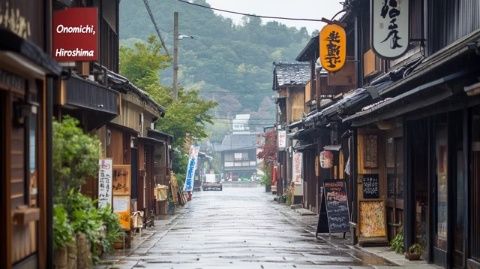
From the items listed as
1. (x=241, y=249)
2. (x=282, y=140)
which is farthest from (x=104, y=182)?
(x=282, y=140)

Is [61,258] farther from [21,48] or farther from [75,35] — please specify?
[21,48]

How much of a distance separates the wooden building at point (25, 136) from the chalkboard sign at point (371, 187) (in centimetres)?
1220

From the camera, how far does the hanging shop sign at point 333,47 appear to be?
109 feet

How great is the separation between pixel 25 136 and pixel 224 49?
126 meters

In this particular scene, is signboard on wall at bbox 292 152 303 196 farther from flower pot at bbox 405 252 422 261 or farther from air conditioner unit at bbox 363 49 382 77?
flower pot at bbox 405 252 422 261

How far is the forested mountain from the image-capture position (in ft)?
392

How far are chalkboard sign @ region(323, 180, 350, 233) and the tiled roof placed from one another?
1421 inches

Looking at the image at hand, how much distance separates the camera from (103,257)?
2173 cm

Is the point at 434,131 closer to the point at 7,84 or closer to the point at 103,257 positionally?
the point at 103,257

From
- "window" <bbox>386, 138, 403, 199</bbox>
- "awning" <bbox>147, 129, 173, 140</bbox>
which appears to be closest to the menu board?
"window" <bbox>386, 138, 403, 199</bbox>

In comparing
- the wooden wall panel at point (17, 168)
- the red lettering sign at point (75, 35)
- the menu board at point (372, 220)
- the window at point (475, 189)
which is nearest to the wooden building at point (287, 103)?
the menu board at point (372, 220)

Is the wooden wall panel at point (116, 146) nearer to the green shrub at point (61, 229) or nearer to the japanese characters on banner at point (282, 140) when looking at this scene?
the green shrub at point (61, 229)

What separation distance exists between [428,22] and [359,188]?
6145 mm

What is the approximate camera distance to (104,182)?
23.5 meters
